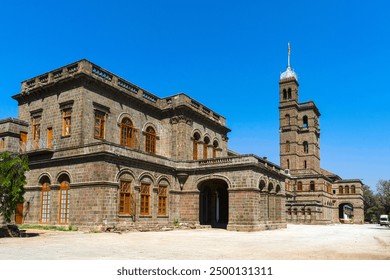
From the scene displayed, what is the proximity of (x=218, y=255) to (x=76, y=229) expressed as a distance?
12.8 meters

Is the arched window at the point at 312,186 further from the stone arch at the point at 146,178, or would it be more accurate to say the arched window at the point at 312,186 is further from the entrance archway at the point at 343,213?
the stone arch at the point at 146,178

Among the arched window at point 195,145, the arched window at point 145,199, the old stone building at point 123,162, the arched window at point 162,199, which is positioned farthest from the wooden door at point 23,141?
the arched window at point 195,145

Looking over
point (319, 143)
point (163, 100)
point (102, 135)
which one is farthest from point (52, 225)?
point (319, 143)

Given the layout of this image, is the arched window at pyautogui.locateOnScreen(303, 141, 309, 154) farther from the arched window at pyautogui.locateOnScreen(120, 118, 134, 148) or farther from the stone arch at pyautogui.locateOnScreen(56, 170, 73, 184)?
the stone arch at pyautogui.locateOnScreen(56, 170, 73, 184)

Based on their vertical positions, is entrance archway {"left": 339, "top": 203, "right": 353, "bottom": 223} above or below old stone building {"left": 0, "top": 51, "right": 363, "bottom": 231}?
below

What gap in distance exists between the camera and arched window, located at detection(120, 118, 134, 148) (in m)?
27.2

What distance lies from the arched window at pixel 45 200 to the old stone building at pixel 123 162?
6 cm

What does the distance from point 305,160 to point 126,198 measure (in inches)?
1946

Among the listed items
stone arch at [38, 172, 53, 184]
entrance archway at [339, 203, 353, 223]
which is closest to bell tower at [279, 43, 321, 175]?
entrance archway at [339, 203, 353, 223]

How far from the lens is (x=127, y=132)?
91.1ft

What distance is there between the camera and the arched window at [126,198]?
77.5 feet

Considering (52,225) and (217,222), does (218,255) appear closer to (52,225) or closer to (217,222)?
(52,225)

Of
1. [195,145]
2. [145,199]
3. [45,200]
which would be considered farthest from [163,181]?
[45,200]

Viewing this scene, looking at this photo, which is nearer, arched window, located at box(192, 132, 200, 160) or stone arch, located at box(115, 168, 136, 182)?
stone arch, located at box(115, 168, 136, 182)
